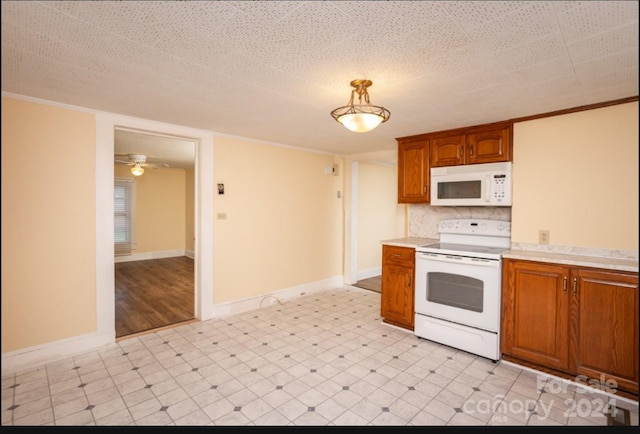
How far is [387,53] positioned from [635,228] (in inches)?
60.7

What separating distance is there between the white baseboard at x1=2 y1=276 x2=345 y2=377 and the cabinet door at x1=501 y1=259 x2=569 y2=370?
8.59ft

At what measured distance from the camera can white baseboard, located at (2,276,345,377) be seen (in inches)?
56.5

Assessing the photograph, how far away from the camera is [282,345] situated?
3002 millimetres

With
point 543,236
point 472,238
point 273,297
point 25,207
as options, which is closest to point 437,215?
point 472,238

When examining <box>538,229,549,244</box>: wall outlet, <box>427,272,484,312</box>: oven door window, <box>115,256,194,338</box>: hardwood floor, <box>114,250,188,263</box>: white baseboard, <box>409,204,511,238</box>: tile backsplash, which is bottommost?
<box>115,256,194,338</box>: hardwood floor

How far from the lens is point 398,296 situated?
3400mm

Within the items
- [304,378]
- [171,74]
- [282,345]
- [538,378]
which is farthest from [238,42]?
[538,378]

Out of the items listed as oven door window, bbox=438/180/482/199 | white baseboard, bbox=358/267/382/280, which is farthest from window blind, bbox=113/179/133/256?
oven door window, bbox=438/180/482/199

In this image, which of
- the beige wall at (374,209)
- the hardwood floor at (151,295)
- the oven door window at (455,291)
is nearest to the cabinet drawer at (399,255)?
the oven door window at (455,291)

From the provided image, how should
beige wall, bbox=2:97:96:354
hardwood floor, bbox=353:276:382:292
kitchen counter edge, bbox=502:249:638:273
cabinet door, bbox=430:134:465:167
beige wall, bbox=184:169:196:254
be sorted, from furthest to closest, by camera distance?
beige wall, bbox=184:169:196:254 → hardwood floor, bbox=353:276:382:292 → cabinet door, bbox=430:134:465:167 → kitchen counter edge, bbox=502:249:638:273 → beige wall, bbox=2:97:96:354

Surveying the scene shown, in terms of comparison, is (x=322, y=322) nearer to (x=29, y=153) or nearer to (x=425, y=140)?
(x=425, y=140)

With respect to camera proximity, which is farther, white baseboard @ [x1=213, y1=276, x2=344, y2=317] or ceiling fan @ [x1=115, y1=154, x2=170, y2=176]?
ceiling fan @ [x1=115, y1=154, x2=170, y2=176]

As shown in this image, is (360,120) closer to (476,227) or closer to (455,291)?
(455,291)

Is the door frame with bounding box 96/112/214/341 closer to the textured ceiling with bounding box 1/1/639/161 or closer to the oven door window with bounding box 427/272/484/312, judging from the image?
the textured ceiling with bounding box 1/1/639/161
